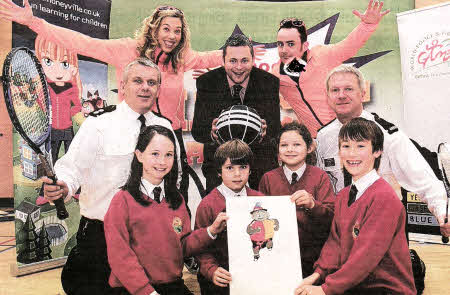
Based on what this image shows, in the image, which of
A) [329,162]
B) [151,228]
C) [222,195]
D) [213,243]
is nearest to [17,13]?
[151,228]

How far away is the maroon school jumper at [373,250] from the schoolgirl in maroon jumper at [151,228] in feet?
2.02

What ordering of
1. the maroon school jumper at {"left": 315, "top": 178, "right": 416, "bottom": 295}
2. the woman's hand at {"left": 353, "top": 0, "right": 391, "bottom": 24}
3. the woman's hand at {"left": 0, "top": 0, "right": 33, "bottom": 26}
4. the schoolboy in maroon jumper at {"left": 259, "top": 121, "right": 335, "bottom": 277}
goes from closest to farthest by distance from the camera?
the maroon school jumper at {"left": 315, "top": 178, "right": 416, "bottom": 295}
the schoolboy in maroon jumper at {"left": 259, "top": 121, "right": 335, "bottom": 277}
the woman's hand at {"left": 0, "top": 0, "right": 33, "bottom": 26}
the woman's hand at {"left": 353, "top": 0, "right": 391, "bottom": 24}

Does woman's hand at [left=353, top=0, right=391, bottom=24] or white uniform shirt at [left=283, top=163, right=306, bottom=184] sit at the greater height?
woman's hand at [left=353, top=0, right=391, bottom=24]

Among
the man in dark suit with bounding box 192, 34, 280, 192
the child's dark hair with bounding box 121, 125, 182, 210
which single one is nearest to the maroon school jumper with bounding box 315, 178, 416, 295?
the man in dark suit with bounding box 192, 34, 280, 192

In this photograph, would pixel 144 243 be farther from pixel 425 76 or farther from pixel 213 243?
pixel 425 76

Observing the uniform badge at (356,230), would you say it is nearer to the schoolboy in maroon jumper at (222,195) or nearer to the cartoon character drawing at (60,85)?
the schoolboy in maroon jumper at (222,195)

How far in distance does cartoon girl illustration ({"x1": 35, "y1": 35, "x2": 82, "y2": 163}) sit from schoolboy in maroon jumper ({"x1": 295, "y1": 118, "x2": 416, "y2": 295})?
1725 millimetres

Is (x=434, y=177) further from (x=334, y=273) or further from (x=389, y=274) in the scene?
(x=334, y=273)

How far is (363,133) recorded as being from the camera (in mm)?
1780

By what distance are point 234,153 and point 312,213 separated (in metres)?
0.52

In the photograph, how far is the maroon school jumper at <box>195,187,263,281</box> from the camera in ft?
5.94

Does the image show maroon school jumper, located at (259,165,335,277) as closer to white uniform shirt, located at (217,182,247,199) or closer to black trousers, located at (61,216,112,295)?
white uniform shirt, located at (217,182,247,199)

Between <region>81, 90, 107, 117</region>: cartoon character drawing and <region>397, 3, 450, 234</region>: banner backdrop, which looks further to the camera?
<region>81, 90, 107, 117</region>: cartoon character drawing

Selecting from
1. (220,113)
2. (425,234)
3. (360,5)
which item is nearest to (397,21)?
(360,5)
